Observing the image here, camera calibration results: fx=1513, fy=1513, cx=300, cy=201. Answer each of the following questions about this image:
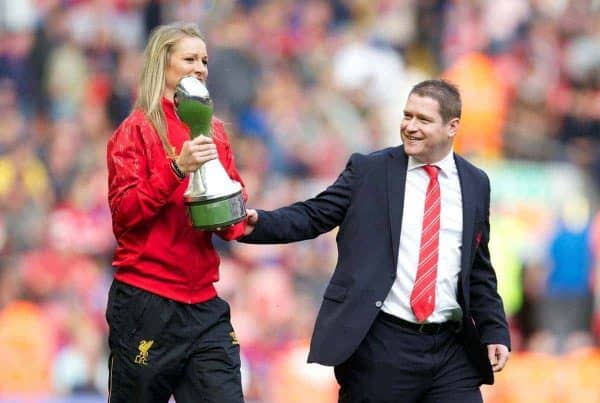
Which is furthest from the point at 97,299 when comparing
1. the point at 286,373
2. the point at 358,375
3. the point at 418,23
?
the point at 358,375

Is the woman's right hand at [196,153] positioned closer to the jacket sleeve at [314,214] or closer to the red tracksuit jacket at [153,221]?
the red tracksuit jacket at [153,221]

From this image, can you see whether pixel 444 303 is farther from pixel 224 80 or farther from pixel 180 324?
pixel 224 80

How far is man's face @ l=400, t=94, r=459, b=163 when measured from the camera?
6.00 m

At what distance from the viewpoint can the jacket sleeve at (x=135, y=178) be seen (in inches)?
219

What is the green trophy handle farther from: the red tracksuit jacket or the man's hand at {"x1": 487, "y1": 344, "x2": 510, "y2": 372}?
the man's hand at {"x1": 487, "y1": 344, "x2": 510, "y2": 372}

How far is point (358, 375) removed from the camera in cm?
609

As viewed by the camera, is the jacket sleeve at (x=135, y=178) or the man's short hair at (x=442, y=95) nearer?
the jacket sleeve at (x=135, y=178)

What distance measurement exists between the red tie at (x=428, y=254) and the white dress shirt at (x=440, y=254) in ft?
0.06

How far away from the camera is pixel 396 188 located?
20.0ft

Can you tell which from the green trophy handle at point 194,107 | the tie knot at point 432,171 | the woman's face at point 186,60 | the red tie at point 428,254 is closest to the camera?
the green trophy handle at point 194,107

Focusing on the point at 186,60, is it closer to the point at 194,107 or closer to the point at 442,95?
the point at 194,107

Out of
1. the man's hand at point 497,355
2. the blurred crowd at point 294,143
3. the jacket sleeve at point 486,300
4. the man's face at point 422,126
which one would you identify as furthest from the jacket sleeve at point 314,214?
the blurred crowd at point 294,143

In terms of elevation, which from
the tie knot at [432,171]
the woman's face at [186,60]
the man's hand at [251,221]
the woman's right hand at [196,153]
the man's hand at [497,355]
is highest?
the woman's face at [186,60]

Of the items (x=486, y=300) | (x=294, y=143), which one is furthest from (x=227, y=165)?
(x=294, y=143)
